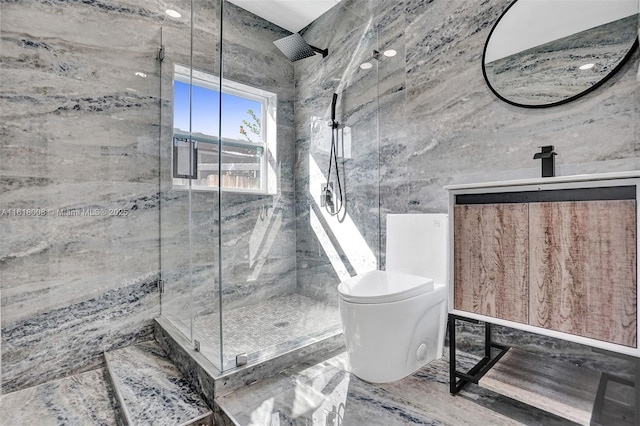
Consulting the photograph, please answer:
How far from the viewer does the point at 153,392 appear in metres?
1.57

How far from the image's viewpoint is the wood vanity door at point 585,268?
41.8 inches

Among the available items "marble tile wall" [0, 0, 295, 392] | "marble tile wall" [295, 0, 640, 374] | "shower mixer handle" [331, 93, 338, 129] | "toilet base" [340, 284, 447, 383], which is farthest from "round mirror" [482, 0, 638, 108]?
"marble tile wall" [0, 0, 295, 392]

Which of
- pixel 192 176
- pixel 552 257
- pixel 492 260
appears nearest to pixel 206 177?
pixel 192 176

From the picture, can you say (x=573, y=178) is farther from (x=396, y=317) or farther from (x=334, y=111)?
(x=334, y=111)

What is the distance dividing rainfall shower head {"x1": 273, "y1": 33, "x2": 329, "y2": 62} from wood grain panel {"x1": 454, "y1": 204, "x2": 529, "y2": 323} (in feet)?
5.61

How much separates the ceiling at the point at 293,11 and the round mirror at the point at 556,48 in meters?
1.33

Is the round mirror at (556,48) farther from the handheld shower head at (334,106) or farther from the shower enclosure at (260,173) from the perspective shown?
the handheld shower head at (334,106)

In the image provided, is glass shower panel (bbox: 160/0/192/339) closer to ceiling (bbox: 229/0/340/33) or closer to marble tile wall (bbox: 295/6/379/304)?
ceiling (bbox: 229/0/340/33)

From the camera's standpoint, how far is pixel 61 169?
6.42ft

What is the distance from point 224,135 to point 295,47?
1.03 m

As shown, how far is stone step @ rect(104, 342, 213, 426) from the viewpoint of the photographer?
4.55ft

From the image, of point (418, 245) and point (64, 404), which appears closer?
point (64, 404)

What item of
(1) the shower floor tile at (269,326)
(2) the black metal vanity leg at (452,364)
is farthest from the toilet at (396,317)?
(1) the shower floor tile at (269,326)

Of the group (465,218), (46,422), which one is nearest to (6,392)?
(46,422)
